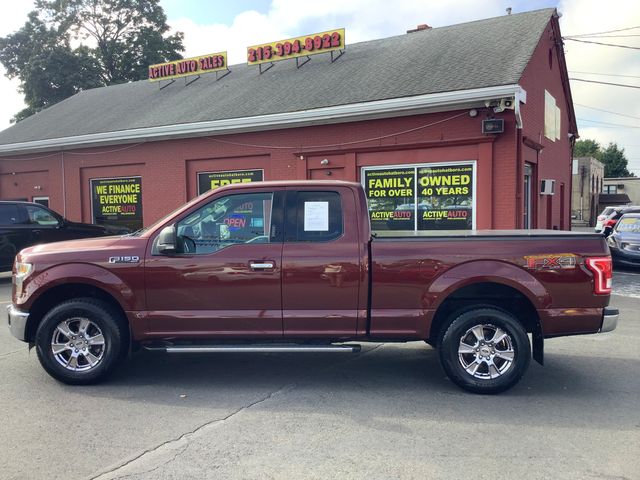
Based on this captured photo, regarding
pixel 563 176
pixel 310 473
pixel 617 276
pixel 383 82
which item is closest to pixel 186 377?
pixel 310 473

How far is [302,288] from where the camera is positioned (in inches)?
197

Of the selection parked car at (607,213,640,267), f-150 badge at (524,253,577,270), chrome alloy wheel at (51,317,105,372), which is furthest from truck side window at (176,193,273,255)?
parked car at (607,213,640,267)

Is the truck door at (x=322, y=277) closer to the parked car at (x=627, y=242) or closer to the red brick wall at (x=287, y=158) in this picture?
the red brick wall at (x=287, y=158)

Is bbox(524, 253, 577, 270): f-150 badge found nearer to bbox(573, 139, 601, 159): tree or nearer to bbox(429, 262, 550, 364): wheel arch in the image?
bbox(429, 262, 550, 364): wheel arch

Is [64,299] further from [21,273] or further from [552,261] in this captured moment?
[552,261]

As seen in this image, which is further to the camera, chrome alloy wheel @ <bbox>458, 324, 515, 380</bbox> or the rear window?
the rear window

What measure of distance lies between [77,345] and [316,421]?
2.46 metres

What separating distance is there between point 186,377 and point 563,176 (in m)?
16.8

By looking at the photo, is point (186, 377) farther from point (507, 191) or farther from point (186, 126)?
point (186, 126)

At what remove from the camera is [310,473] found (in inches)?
136

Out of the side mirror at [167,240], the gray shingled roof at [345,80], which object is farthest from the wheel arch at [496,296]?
the gray shingled roof at [345,80]

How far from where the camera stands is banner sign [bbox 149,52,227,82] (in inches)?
749

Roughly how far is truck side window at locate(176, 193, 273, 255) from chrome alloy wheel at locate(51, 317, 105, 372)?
3.97 feet

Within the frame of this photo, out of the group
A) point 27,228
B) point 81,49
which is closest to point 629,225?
point 27,228
